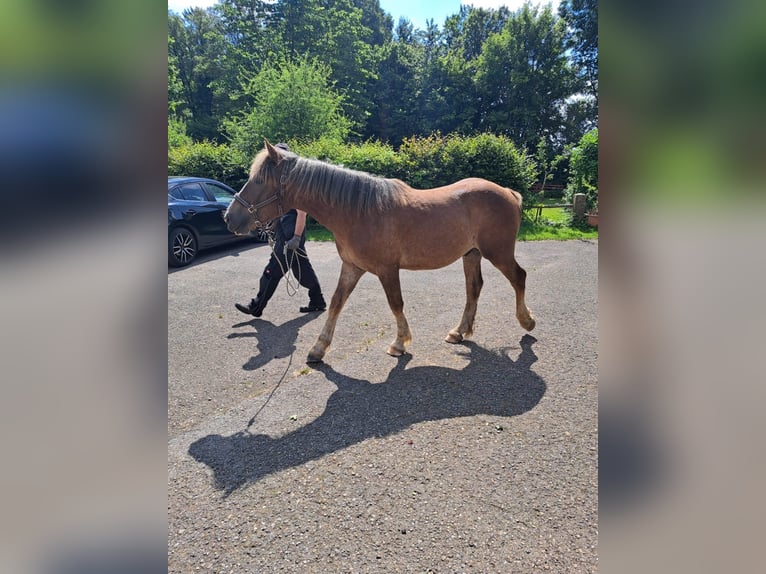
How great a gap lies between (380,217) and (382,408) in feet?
5.96

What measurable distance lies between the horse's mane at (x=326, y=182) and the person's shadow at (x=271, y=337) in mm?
1822

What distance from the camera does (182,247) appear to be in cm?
892

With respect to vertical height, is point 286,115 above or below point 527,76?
below

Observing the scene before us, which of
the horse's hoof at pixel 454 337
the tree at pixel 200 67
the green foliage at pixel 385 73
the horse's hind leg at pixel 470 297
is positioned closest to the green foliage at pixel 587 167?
the horse's hind leg at pixel 470 297

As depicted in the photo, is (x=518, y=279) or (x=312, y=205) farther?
(x=518, y=279)

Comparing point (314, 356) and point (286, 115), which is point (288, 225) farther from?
point (286, 115)

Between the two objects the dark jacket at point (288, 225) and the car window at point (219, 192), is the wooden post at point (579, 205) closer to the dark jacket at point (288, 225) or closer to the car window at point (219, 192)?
the car window at point (219, 192)

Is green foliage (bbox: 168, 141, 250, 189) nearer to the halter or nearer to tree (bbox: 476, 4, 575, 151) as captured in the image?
the halter

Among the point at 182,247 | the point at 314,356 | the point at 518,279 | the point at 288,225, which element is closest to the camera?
the point at 314,356

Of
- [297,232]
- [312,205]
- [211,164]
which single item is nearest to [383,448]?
[312,205]

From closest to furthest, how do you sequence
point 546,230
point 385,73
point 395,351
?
point 395,351
point 546,230
point 385,73

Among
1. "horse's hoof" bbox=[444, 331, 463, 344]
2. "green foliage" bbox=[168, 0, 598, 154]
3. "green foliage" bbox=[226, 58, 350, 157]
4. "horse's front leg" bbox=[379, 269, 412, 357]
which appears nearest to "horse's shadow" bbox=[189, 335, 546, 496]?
"horse's front leg" bbox=[379, 269, 412, 357]

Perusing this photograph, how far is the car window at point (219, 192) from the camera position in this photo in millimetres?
10101
